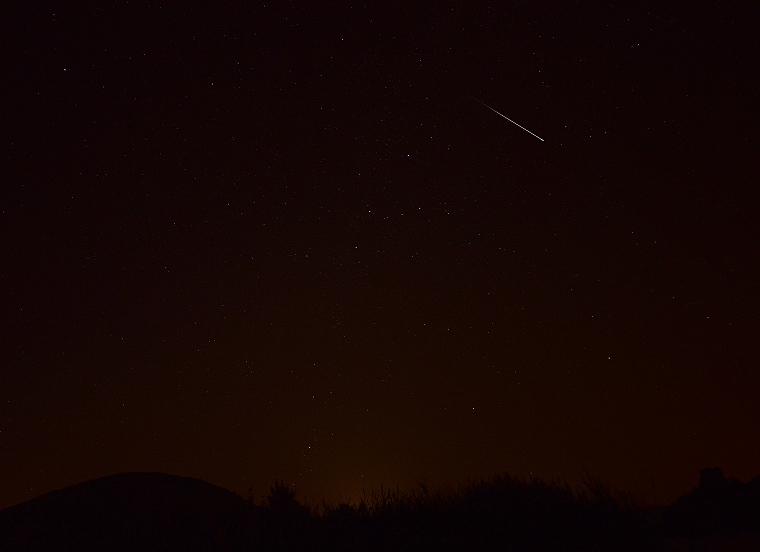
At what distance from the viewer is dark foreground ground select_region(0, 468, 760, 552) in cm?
823

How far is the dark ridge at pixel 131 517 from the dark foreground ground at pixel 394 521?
3cm

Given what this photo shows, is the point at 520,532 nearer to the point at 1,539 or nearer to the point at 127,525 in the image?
the point at 127,525

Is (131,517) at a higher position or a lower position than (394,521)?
higher

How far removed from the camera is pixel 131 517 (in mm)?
11992

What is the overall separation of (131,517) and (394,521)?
5.68 metres

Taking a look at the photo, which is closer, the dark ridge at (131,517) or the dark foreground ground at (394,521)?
the dark foreground ground at (394,521)

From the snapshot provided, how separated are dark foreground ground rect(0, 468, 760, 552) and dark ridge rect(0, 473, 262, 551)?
1.0 inches

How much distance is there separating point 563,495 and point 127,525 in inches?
301

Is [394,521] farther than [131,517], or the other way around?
[131,517]

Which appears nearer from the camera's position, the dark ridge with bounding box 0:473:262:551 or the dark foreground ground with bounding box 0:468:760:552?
the dark foreground ground with bounding box 0:468:760:552

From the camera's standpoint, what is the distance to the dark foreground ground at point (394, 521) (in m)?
8.23

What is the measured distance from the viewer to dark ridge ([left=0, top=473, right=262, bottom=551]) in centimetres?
1026

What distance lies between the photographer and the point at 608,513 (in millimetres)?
8992

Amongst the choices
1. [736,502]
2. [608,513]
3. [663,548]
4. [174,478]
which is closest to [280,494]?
[174,478]
